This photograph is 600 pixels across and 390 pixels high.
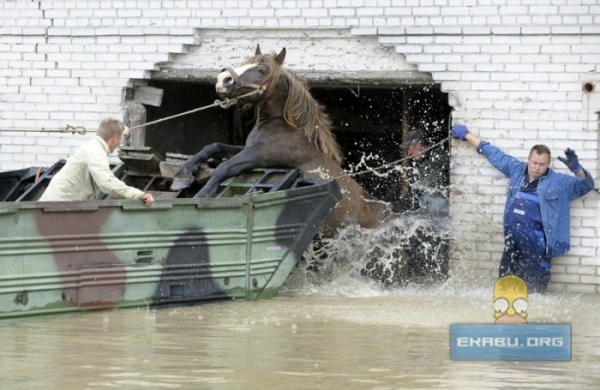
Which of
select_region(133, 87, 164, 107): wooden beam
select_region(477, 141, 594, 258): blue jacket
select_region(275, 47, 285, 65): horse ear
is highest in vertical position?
select_region(275, 47, 285, 65): horse ear

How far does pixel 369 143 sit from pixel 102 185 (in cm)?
562

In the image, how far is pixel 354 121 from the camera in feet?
47.4

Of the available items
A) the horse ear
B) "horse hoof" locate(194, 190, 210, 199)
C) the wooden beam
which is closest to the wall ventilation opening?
the horse ear

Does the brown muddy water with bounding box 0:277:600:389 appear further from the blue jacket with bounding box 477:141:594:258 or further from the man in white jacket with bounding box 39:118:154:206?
the man in white jacket with bounding box 39:118:154:206

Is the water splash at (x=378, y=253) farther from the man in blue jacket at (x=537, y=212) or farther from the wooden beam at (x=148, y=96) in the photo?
the wooden beam at (x=148, y=96)

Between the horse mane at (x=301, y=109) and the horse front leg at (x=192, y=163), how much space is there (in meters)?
0.60

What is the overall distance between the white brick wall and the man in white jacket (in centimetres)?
252

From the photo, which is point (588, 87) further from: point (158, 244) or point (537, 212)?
point (158, 244)

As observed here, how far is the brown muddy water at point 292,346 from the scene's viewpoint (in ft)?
23.4

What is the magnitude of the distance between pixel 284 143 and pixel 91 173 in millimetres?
2065

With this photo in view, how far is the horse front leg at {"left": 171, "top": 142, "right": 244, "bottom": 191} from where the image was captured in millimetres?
10812

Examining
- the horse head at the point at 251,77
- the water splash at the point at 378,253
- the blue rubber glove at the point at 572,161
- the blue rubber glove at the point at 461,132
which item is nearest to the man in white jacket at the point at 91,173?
the horse head at the point at 251,77

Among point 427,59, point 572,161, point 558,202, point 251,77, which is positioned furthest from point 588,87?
point 251,77

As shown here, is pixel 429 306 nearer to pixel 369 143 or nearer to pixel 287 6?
pixel 287 6
